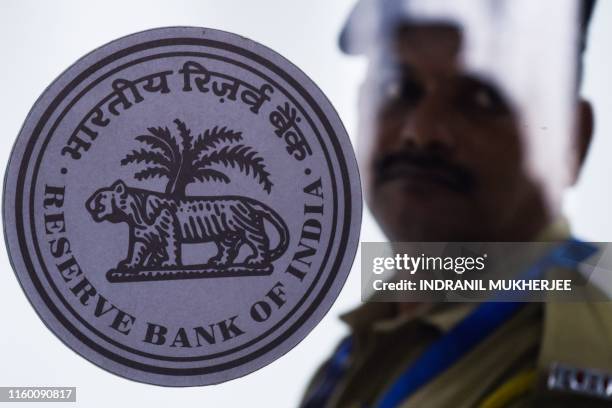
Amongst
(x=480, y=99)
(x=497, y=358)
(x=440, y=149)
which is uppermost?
(x=480, y=99)

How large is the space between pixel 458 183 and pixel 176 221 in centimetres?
61

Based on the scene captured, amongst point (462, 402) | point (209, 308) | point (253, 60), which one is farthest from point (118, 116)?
point (462, 402)

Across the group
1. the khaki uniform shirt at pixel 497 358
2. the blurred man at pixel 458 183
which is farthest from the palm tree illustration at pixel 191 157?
the khaki uniform shirt at pixel 497 358

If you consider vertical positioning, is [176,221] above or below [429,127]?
below

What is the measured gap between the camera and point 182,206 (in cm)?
172

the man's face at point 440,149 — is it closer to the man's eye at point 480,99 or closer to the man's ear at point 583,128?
the man's eye at point 480,99

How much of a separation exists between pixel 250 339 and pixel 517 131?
73 centimetres

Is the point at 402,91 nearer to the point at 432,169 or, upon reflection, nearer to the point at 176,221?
the point at 432,169

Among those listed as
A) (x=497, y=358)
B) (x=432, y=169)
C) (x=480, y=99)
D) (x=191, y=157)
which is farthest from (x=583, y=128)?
(x=191, y=157)

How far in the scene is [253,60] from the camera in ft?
5.64

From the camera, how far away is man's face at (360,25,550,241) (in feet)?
5.46

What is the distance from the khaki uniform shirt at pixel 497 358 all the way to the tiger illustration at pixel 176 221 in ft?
0.95

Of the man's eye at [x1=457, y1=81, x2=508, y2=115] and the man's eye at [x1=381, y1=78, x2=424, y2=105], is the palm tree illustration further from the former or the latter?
the man's eye at [x1=457, y1=81, x2=508, y2=115]

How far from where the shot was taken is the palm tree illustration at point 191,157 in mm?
1718
